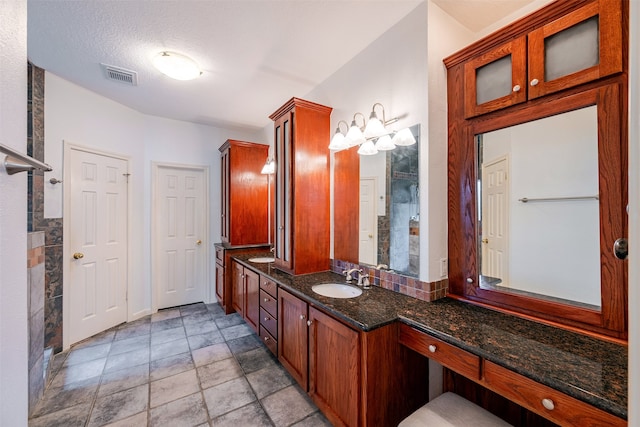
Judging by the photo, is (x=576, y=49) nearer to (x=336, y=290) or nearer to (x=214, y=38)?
(x=336, y=290)

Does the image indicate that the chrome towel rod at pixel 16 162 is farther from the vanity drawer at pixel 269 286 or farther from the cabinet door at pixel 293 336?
the vanity drawer at pixel 269 286

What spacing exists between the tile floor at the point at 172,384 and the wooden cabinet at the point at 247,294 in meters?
0.24

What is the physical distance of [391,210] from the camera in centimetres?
196

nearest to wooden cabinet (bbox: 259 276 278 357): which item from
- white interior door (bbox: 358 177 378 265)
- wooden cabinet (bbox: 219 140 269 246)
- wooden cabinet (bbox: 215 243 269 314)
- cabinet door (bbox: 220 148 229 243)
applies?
white interior door (bbox: 358 177 378 265)

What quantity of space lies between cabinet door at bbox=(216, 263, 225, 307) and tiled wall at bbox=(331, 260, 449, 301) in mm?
2156

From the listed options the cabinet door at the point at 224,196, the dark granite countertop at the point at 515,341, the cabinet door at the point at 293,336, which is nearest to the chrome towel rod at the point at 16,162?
the dark granite countertop at the point at 515,341

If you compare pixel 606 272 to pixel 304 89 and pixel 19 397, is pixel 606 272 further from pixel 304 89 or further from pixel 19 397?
pixel 304 89

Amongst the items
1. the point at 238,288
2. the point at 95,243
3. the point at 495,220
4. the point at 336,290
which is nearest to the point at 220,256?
the point at 238,288

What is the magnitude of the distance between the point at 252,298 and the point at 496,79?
2686mm

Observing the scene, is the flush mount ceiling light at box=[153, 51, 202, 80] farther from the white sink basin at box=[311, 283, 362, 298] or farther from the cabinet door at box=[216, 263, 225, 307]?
the cabinet door at box=[216, 263, 225, 307]

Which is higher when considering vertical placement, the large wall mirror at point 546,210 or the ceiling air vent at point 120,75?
the ceiling air vent at point 120,75

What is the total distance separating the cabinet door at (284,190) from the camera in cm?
238

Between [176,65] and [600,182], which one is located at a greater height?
[176,65]

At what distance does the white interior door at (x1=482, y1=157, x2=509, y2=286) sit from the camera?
Result: 60.1 inches
